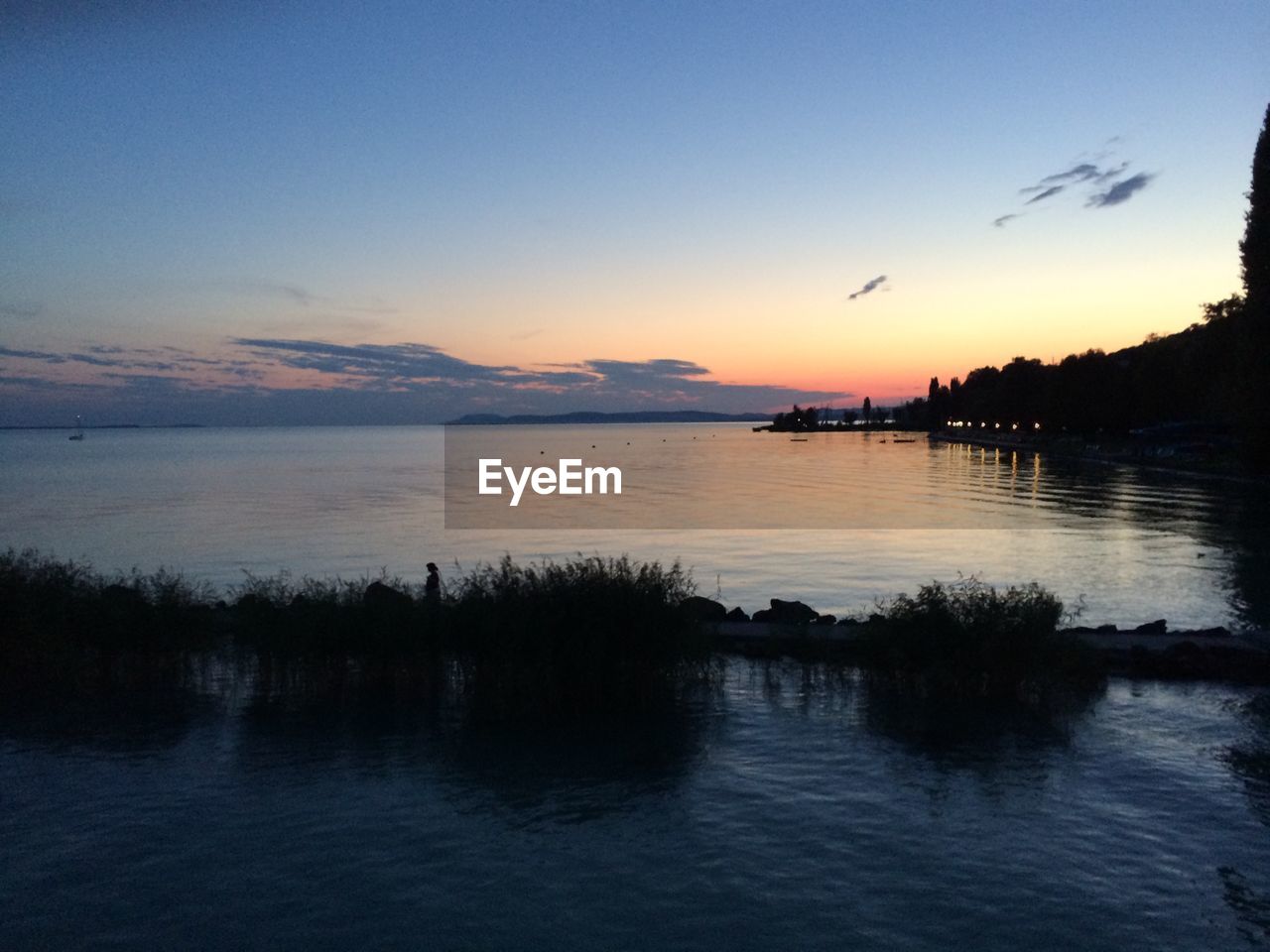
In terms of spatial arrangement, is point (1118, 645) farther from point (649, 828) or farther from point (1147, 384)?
point (1147, 384)

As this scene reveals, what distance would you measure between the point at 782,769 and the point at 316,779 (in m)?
7.25

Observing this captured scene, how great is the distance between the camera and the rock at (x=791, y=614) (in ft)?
77.0

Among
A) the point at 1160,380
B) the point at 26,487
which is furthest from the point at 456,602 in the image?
the point at 1160,380

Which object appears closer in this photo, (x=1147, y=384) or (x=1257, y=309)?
(x=1257, y=309)

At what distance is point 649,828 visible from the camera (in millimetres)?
13336

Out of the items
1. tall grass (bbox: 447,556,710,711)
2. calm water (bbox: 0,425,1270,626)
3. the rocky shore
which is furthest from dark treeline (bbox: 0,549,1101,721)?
calm water (bbox: 0,425,1270,626)

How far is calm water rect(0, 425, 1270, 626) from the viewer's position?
36.2 metres

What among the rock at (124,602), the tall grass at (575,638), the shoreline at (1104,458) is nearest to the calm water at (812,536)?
the shoreline at (1104,458)

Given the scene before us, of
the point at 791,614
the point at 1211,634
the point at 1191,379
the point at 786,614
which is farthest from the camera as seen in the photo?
the point at 1191,379

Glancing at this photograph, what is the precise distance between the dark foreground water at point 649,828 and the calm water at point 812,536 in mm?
15236

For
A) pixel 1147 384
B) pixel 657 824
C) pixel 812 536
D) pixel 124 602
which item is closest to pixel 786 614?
pixel 657 824

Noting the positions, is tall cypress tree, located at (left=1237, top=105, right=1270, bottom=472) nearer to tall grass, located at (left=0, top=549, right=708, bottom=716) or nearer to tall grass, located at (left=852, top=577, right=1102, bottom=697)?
tall grass, located at (left=852, top=577, right=1102, bottom=697)

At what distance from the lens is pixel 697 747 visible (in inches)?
651

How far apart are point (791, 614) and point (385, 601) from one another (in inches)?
398
